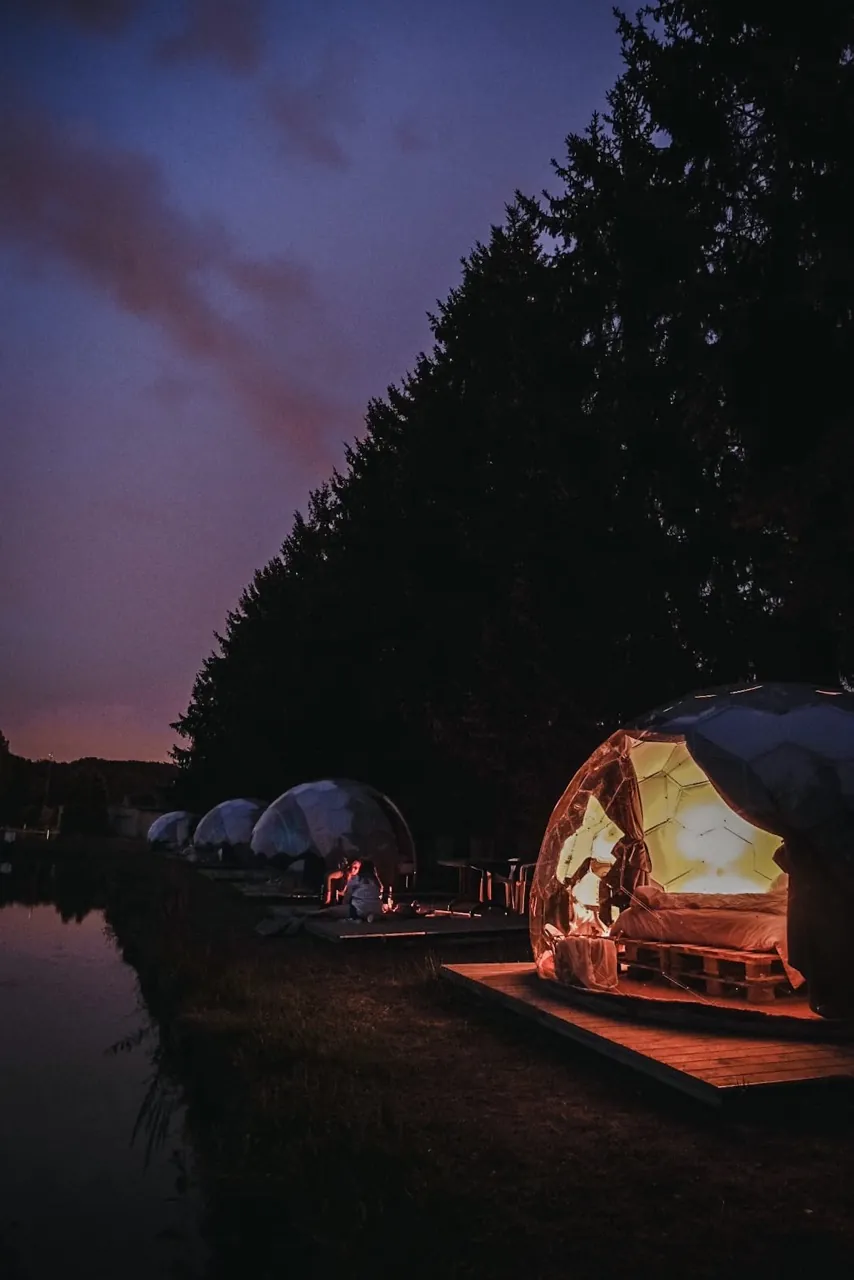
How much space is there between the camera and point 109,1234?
612 centimetres

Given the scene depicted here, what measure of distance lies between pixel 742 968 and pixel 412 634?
688 inches

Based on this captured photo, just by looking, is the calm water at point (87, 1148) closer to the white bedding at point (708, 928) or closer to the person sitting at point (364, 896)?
the person sitting at point (364, 896)

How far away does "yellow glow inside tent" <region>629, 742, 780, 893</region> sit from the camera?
43.8 feet

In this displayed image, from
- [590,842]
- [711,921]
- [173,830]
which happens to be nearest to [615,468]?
[590,842]

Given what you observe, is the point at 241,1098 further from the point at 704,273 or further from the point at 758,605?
the point at 758,605

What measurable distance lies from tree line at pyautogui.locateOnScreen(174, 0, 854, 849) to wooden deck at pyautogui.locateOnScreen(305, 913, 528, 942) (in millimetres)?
3984

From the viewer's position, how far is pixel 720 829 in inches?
533

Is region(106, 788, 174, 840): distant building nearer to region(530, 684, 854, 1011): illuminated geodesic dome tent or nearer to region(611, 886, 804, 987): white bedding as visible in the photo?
region(530, 684, 854, 1011): illuminated geodesic dome tent

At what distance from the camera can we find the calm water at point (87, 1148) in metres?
5.81

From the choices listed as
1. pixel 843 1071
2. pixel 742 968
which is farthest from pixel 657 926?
pixel 843 1071

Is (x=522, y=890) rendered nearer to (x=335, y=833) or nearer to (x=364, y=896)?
(x=364, y=896)

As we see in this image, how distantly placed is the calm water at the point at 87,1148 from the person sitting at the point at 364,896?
4001 mm

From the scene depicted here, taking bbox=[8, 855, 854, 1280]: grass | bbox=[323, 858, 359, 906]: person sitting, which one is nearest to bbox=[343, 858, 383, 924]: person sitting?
bbox=[323, 858, 359, 906]: person sitting

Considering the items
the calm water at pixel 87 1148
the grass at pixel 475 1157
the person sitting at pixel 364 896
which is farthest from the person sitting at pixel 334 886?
the grass at pixel 475 1157
